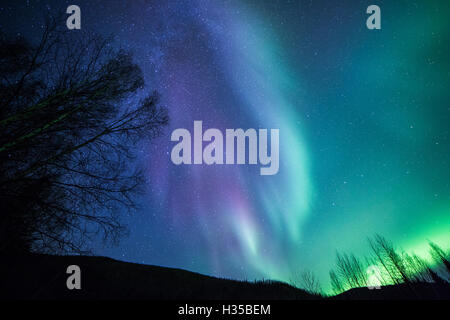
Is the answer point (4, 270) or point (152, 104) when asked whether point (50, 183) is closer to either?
point (4, 270)

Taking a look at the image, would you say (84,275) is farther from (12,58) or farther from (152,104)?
(12,58)

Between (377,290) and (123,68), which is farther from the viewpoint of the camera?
(123,68)

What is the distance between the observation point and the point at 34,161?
3969 mm

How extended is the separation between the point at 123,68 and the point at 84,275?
553 centimetres

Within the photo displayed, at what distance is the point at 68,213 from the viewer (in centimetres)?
377

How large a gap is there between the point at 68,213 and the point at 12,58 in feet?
12.5
